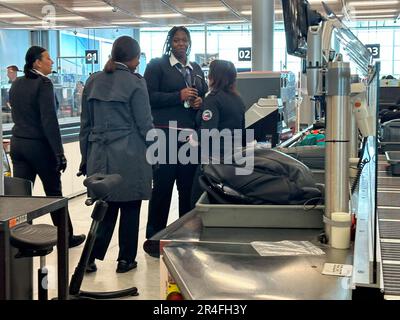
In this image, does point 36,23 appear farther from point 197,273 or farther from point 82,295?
point 197,273

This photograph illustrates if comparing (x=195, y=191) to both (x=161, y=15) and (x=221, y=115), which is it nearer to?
(x=221, y=115)

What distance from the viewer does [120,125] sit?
Result: 338 cm

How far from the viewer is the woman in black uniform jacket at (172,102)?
12.5ft

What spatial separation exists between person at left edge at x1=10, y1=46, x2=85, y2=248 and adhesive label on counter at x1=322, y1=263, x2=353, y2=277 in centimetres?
282

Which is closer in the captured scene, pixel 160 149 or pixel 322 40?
pixel 322 40

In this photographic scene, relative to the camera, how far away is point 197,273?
135cm

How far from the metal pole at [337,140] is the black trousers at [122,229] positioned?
2130 millimetres

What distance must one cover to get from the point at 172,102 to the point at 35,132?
958 mm

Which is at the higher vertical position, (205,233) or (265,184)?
(265,184)

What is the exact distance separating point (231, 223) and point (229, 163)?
28 cm

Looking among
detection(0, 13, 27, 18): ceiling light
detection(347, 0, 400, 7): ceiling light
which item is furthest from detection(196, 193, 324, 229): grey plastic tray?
detection(0, 13, 27, 18): ceiling light

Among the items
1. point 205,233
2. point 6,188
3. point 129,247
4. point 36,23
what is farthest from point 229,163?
point 36,23

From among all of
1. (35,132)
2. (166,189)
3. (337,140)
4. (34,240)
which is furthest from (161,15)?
(337,140)

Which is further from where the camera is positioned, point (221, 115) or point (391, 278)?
point (221, 115)
